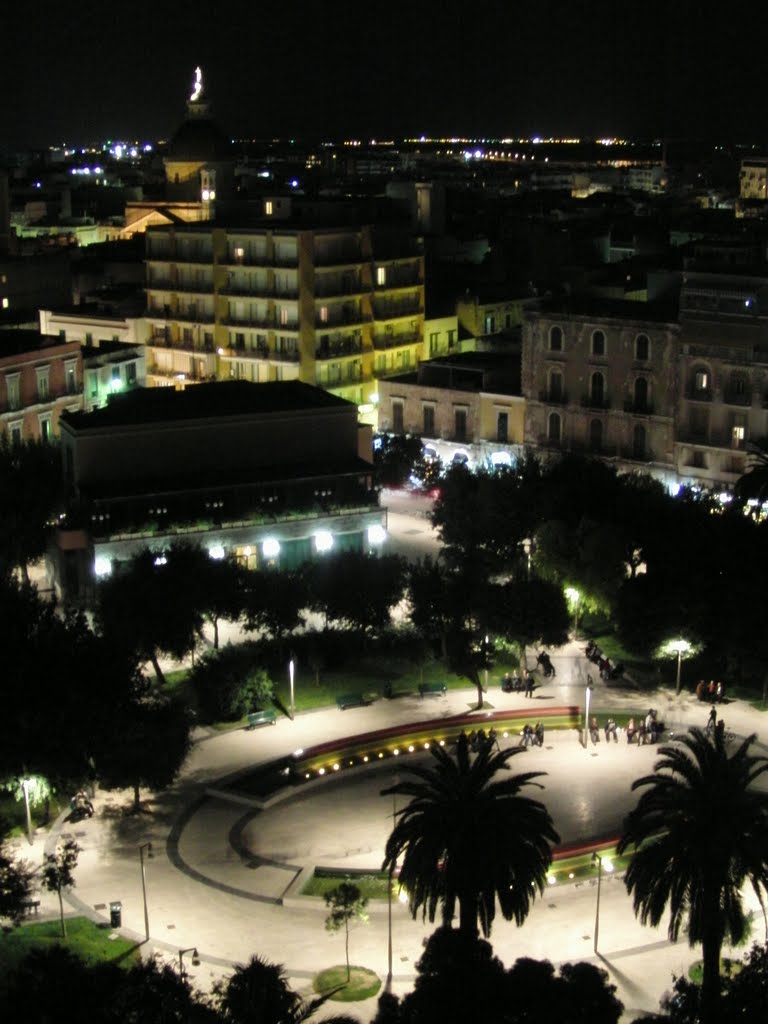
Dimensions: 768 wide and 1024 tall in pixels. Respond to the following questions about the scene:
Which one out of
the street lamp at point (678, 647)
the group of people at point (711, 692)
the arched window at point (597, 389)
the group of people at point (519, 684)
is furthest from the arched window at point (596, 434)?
the group of people at point (711, 692)

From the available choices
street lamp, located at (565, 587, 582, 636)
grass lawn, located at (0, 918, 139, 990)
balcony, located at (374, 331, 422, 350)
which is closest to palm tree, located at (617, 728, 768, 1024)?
grass lawn, located at (0, 918, 139, 990)

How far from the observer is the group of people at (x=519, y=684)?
46.8m

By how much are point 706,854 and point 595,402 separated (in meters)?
42.6

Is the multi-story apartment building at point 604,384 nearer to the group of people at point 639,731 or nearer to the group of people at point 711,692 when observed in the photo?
the group of people at point 711,692

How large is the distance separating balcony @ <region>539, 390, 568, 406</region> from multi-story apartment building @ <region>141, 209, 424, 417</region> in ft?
38.8

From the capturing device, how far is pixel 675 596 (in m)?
47.6

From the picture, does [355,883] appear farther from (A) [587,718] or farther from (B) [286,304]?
(B) [286,304]

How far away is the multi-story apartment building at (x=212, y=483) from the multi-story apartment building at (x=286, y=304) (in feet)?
62.7

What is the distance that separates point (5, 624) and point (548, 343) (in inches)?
1404

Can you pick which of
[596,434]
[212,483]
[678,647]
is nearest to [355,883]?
[678,647]

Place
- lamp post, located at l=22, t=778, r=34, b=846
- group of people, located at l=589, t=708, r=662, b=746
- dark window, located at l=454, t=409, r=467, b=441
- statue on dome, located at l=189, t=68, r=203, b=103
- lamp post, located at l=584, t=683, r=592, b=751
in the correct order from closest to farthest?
1. lamp post, located at l=22, t=778, r=34, b=846
2. lamp post, located at l=584, t=683, r=592, b=751
3. group of people, located at l=589, t=708, r=662, b=746
4. dark window, located at l=454, t=409, r=467, b=441
5. statue on dome, located at l=189, t=68, r=203, b=103

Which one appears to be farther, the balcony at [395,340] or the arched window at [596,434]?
the balcony at [395,340]

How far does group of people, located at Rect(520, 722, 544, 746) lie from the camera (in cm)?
4309

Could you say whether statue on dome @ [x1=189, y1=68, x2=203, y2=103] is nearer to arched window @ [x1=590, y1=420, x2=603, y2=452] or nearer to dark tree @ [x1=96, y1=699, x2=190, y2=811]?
arched window @ [x1=590, y1=420, x2=603, y2=452]
